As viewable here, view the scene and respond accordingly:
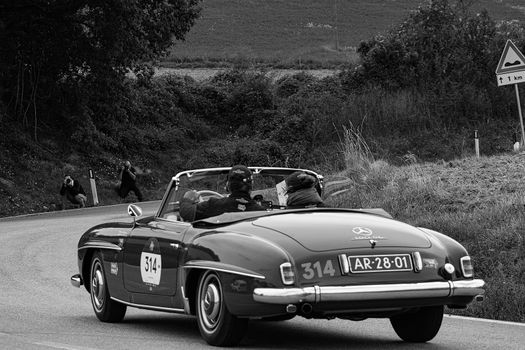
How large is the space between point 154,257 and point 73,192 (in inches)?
922

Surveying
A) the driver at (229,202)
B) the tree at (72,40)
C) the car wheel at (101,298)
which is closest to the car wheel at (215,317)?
the driver at (229,202)

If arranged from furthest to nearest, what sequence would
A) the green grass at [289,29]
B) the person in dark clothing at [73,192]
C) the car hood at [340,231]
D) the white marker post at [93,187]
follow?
the green grass at [289,29] < the white marker post at [93,187] < the person in dark clothing at [73,192] < the car hood at [340,231]

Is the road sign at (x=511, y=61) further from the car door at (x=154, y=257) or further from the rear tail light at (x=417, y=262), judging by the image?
the rear tail light at (x=417, y=262)

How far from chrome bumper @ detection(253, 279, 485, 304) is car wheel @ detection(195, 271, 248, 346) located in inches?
16.9

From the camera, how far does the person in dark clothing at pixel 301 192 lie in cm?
943

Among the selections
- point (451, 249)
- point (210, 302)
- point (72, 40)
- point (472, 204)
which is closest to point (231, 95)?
point (72, 40)

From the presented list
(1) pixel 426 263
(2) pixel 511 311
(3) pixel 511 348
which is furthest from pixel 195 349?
(2) pixel 511 311

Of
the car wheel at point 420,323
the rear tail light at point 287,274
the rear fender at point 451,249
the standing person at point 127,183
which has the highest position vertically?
the rear tail light at point 287,274

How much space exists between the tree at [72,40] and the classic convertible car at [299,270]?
24193 millimetres

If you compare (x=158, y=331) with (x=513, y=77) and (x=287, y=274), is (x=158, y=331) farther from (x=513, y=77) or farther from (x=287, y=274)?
(x=513, y=77)

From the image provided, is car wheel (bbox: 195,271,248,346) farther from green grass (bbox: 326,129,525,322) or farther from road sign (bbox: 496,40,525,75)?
road sign (bbox: 496,40,525,75)

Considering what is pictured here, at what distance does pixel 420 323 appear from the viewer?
28.9ft

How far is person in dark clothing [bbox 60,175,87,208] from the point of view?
3219cm

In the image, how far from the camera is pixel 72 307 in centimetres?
1188
